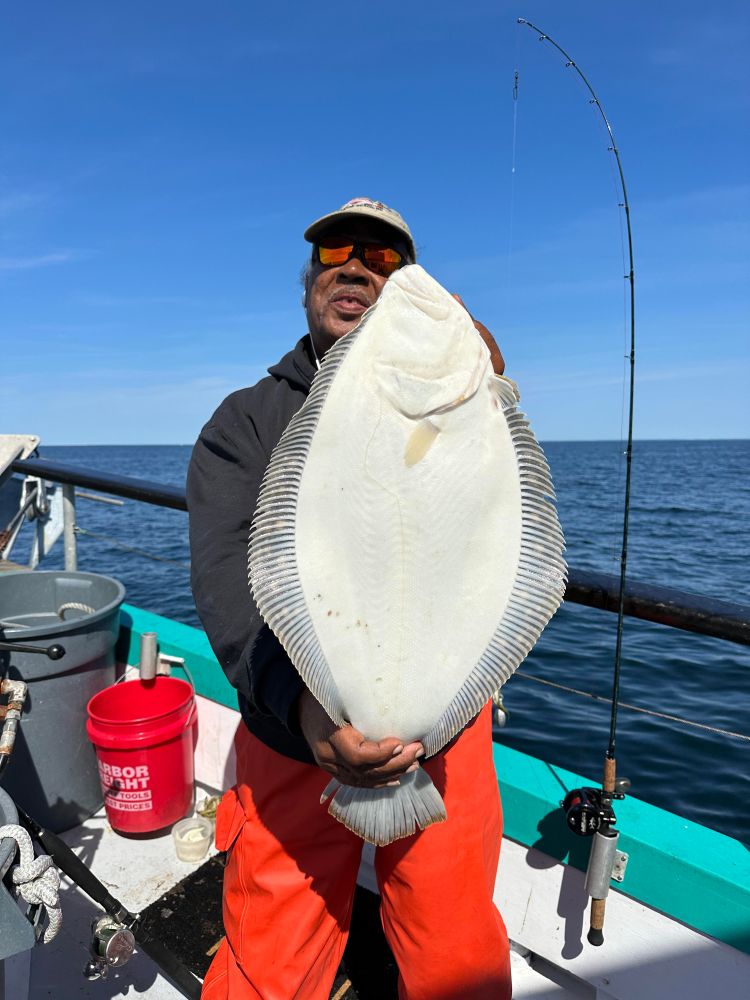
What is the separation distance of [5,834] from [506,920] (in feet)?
5.84

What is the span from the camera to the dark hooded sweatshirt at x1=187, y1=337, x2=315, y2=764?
1.51 metres

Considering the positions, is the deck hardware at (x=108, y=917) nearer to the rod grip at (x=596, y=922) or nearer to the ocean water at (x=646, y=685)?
the rod grip at (x=596, y=922)

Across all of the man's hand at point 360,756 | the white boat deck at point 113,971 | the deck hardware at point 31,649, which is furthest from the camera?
the deck hardware at point 31,649

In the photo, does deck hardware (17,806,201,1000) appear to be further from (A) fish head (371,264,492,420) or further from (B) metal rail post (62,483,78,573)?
(B) metal rail post (62,483,78,573)

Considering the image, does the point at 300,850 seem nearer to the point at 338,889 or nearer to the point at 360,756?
the point at 338,889

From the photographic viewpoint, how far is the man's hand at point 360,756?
4.10ft

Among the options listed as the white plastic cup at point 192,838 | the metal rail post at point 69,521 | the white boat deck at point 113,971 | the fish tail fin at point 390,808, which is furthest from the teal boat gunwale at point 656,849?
the metal rail post at point 69,521

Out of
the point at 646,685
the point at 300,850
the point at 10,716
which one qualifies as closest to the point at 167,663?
the point at 10,716

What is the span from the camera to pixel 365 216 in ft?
6.46

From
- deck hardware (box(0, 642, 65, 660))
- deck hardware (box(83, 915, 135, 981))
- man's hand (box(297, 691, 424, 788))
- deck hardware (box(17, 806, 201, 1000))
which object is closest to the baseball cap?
man's hand (box(297, 691, 424, 788))

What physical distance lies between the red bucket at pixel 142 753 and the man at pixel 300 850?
42.8 inches

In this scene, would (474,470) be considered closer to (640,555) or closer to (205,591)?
(205,591)

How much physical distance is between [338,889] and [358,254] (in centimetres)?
197

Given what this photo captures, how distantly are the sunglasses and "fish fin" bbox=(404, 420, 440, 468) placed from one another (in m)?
0.98
